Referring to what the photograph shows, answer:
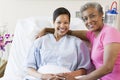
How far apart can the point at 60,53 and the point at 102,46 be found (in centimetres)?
37

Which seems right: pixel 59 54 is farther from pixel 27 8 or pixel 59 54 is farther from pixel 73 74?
pixel 27 8

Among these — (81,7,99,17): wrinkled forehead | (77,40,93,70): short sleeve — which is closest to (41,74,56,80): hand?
(77,40,93,70): short sleeve

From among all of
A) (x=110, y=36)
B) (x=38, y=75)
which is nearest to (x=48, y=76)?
(x=38, y=75)

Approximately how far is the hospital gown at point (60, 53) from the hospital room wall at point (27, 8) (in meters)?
0.87

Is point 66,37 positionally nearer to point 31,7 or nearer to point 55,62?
point 55,62

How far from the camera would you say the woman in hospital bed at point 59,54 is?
1943 millimetres

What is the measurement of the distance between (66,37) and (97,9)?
0.42 m

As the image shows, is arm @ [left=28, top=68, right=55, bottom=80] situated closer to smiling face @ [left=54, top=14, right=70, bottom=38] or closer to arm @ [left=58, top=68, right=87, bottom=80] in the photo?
arm @ [left=58, top=68, right=87, bottom=80]

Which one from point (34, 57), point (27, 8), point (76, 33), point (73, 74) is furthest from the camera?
point (27, 8)

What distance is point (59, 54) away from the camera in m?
1.98

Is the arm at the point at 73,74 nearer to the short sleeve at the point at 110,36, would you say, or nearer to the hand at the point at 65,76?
the hand at the point at 65,76

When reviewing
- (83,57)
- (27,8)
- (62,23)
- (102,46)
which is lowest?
(83,57)

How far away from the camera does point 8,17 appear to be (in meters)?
2.95

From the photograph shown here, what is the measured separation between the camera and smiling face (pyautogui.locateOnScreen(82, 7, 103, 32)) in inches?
69.8
